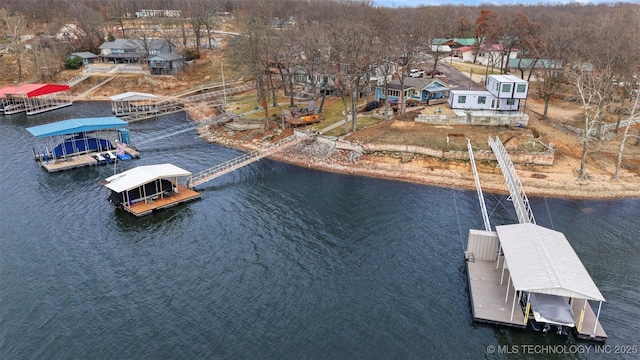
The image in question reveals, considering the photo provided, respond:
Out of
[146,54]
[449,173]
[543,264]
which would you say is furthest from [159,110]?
[543,264]

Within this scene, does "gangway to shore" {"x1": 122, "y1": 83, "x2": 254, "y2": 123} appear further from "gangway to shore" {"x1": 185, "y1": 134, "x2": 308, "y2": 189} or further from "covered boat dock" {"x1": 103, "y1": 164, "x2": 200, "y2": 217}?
"covered boat dock" {"x1": 103, "y1": 164, "x2": 200, "y2": 217}

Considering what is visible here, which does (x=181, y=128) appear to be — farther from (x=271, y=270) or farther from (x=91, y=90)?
(x=271, y=270)

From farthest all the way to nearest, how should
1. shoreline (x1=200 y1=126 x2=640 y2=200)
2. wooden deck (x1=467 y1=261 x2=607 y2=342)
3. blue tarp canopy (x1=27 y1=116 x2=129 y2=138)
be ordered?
blue tarp canopy (x1=27 y1=116 x2=129 y2=138)
shoreline (x1=200 y1=126 x2=640 y2=200)
wooden deck (x1=467 y1=261 x2=607 y2=342)

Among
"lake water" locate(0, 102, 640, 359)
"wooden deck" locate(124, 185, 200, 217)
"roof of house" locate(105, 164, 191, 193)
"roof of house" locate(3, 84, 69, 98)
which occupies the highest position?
"roof of house" locate(3, 84, 69, 98)

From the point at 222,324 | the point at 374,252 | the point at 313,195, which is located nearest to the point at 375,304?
the point at 374,252

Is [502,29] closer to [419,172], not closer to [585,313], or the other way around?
[419,172]

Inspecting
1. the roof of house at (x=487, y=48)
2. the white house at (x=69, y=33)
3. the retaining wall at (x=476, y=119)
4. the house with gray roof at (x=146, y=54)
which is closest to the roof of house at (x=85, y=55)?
the house with gray roof at (x=146, y=54)

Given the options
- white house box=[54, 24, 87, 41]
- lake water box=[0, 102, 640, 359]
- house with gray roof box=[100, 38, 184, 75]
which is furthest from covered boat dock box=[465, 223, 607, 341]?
white house box=[54, 24, 87, 41]
